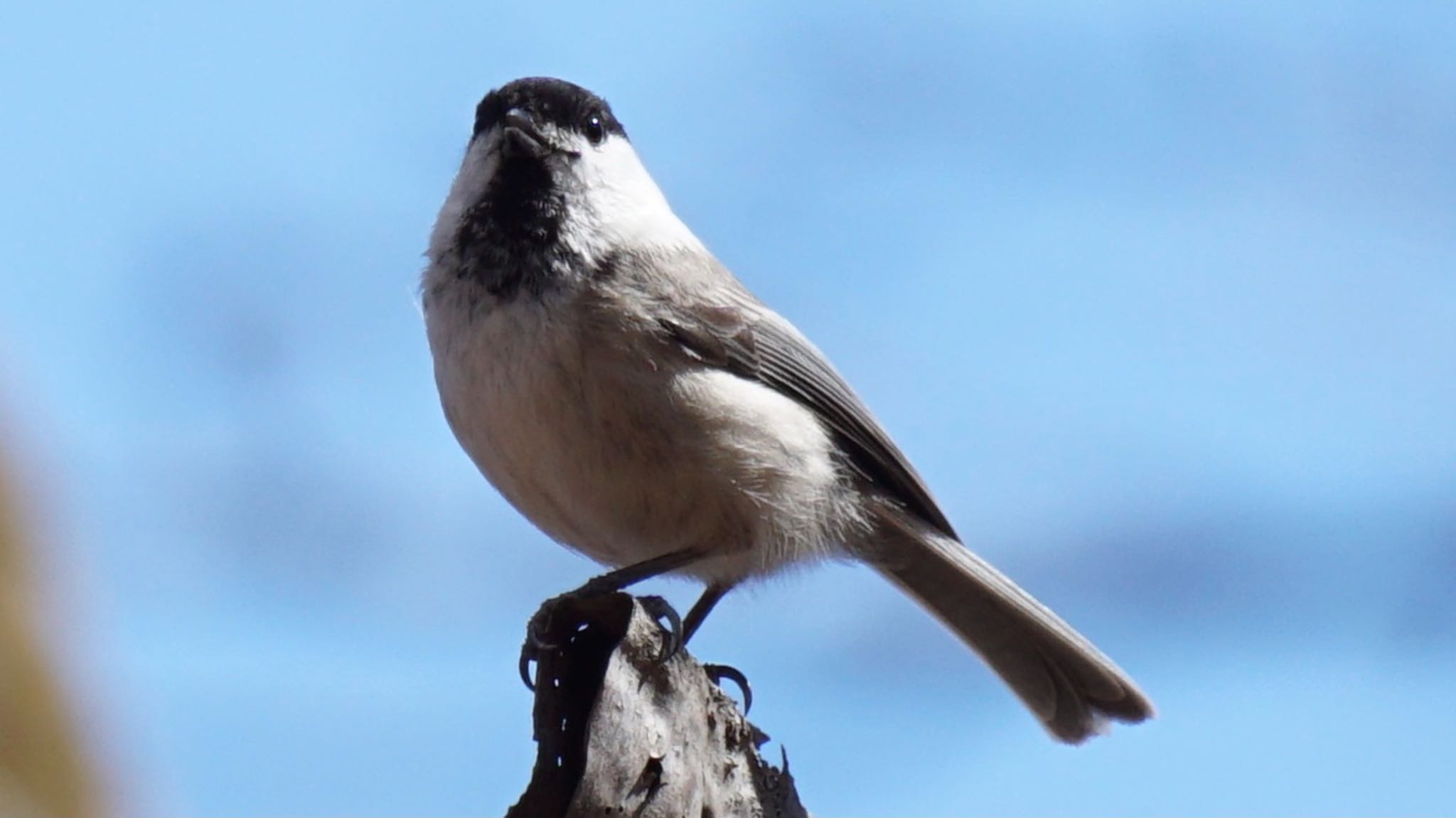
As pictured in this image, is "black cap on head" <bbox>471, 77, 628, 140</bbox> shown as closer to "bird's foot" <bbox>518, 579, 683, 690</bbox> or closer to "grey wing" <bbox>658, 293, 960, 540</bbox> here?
"grey wing" <bbox>658, 293, 960, 540</bbox>

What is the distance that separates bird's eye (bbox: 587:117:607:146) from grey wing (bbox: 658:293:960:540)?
0.39 meters

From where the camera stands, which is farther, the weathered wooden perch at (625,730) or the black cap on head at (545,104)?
the black cap on head at (545,104)

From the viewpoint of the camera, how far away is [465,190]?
280 cm

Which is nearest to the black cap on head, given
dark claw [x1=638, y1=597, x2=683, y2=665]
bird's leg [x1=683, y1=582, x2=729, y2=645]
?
bird's leg [x1=683, y1=582, x2=729, y2=645]

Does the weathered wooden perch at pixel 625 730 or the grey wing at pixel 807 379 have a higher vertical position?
the grey wing at pixel 807 379

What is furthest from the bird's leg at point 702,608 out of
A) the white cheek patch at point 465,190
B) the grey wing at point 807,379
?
the white cheek patch at point 465,190

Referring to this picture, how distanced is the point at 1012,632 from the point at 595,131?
122 cm

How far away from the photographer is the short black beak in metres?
2.79

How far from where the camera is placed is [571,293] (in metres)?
2.56

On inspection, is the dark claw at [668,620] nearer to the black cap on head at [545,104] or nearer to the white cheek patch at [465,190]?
the white cheek patch at [465,190]

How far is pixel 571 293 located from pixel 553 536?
435mm

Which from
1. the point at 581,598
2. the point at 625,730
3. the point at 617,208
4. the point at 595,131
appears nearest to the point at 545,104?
the point at 595,131

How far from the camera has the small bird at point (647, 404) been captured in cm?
251

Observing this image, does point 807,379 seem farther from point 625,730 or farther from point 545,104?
point 625,730
